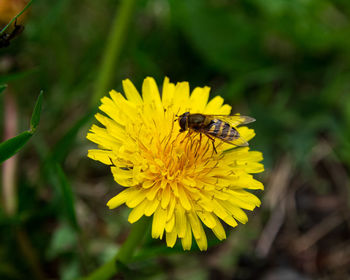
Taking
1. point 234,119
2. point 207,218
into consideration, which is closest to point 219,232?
point 207,218

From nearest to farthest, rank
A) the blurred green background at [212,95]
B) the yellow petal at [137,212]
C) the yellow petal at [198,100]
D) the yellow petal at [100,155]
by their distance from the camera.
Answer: the yellow petal at [137,212] → the yellow petal at [100,155] → the yellow petal at [198,100] → the blurred green background at [212,95]

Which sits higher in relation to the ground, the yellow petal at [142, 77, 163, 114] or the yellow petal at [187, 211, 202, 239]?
the yellow petal at [142, 77, 163, 114]

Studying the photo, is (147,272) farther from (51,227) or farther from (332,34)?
(332,34)

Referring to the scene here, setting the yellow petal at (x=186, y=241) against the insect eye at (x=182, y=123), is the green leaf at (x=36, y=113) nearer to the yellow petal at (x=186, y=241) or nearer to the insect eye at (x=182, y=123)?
the insect eye at (x=182, y=123)

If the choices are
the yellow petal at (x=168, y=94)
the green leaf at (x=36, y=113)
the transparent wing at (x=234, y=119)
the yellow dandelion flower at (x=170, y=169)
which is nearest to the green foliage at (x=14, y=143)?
the green leaf at (x=36, y=113)

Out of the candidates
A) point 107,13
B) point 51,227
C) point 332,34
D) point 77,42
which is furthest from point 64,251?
point 332,34

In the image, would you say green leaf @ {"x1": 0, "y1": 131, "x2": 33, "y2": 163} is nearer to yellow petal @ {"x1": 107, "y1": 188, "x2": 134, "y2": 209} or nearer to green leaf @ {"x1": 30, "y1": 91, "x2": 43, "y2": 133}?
green leaf @ {"x1": 30, "y1": 91, "x2": 43, "y2": 133}

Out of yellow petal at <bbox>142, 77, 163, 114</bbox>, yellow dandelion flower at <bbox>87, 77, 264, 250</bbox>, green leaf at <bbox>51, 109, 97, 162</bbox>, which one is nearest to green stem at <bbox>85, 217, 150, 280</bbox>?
yellow dandelion flower at <bbox>87, 77, 264, 250</bbox>
